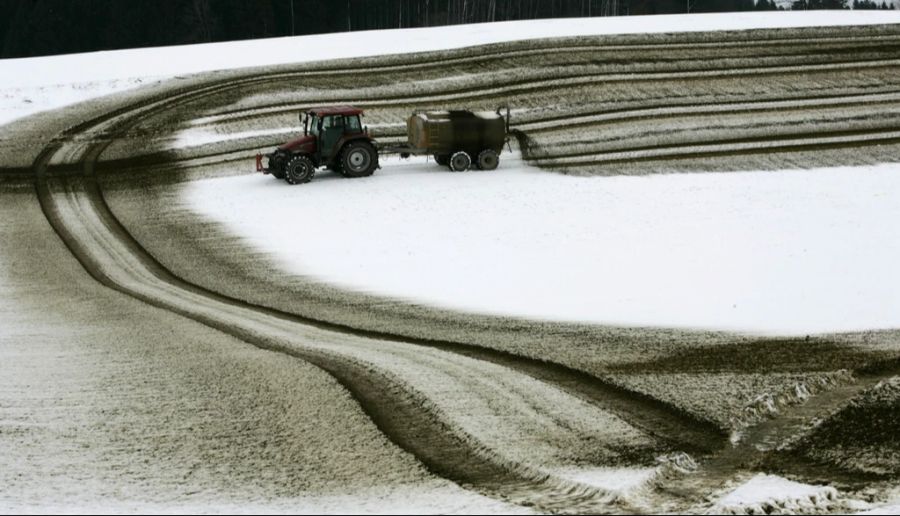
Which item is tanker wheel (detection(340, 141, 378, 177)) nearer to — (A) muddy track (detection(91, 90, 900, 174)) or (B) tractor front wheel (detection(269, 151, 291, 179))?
(B) tractor front wheel (detection(269, 151, 291, 179))

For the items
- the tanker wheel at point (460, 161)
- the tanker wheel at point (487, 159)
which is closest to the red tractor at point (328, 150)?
the tanker wheel at point (460, 161)

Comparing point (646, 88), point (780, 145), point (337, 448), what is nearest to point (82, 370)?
point (337, 448)

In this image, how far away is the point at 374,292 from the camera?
59.9ft

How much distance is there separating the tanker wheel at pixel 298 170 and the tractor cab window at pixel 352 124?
4.57 feet

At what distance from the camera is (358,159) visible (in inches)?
1113

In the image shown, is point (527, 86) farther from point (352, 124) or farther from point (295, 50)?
point (295, 50)

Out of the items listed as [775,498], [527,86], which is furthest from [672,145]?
[775,498]

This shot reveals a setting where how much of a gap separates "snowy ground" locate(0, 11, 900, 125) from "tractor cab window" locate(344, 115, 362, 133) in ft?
52.2

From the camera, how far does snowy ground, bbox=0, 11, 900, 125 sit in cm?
4047

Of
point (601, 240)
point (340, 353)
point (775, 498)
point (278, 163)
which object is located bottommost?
point (340, 353)

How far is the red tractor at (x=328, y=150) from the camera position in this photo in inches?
1086

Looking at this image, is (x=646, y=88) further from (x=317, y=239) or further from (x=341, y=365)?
(x=341, y=365)

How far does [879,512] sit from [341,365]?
6.64m

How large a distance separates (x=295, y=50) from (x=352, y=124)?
19.2m
